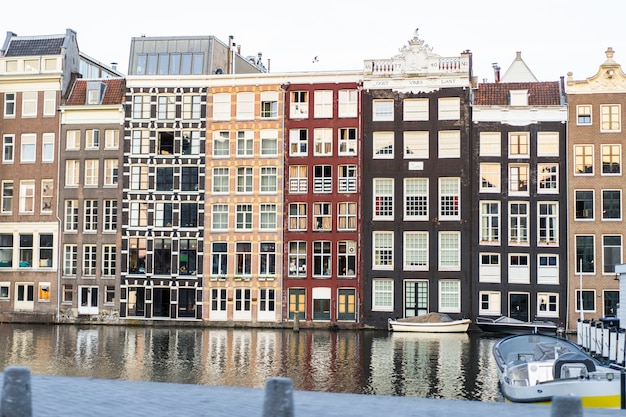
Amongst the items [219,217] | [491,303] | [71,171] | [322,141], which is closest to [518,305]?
[491,303]

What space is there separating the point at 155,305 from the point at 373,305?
16.5m

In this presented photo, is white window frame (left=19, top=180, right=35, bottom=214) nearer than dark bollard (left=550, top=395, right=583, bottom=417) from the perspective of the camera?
No

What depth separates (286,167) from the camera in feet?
209

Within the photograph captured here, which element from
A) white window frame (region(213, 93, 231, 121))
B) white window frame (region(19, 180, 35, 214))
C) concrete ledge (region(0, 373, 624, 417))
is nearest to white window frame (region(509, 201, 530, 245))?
white window frame (region(213, 93, 231, 121))

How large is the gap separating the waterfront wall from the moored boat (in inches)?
1566

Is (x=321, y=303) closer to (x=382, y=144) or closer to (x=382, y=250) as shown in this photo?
(x=382, y=250)

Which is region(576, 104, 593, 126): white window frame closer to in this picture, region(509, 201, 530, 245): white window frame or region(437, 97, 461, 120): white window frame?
region(509, 201, 530, 245): white window frame

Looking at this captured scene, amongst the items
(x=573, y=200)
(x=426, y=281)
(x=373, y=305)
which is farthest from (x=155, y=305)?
(x=573, y=200)

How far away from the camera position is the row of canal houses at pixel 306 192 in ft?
196

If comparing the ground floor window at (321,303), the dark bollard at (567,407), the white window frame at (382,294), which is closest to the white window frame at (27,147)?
the ground floor window at (321,303)

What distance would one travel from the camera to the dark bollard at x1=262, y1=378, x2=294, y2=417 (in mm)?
11305

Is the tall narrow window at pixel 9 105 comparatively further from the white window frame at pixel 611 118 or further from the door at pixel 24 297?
the white window frame at pixel 611 118

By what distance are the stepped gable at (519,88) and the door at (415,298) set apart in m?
14.0

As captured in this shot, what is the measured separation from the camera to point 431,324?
5716 centimetres
